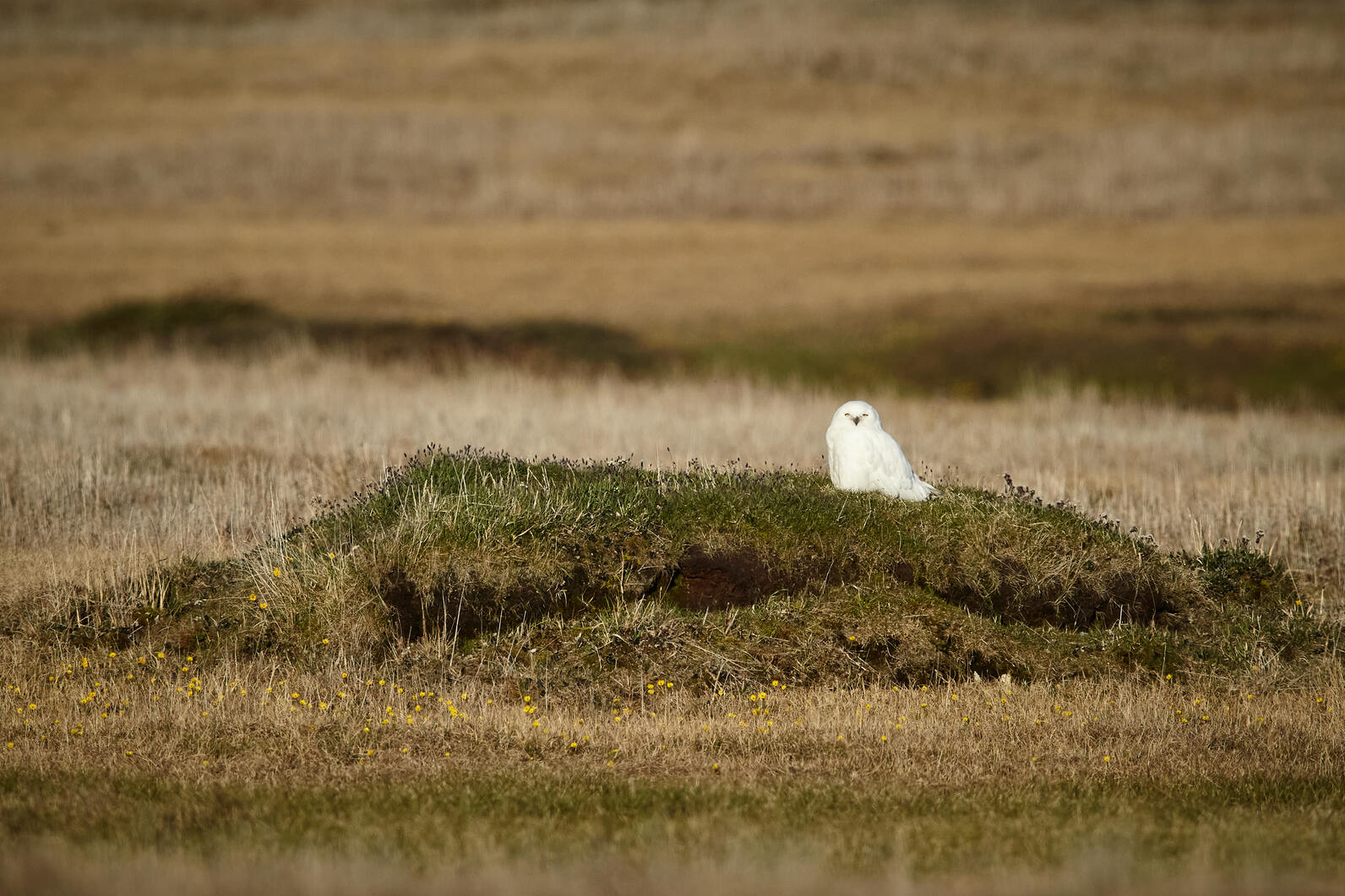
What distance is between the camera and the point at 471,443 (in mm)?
20500

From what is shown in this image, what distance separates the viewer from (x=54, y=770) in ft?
26.2

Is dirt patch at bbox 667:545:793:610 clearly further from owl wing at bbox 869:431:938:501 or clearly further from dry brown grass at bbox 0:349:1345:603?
dry brown grass at bbox 0:349:1345:603

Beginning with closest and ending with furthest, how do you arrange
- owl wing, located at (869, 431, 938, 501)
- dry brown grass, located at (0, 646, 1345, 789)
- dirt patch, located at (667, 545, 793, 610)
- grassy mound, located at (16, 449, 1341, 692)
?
1. dry brown grass, located at (0, 646, 1345, 789)
2. grassy mound, located at (16, 449, 1341, 692)
3. dirt patch, located at (667, 545, 793, 610)
4. owl wing, located at (869, 431, 938, 501)

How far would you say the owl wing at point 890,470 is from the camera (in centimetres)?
1271

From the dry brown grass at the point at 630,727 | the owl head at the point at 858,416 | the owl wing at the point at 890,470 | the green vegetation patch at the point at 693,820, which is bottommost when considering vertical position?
the dry brown grass at the point at 630,727

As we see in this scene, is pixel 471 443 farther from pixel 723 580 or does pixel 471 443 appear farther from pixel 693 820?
pixel 693 820

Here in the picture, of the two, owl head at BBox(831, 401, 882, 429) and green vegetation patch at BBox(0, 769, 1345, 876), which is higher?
owl head at BBox(831, 401, 882, 429)

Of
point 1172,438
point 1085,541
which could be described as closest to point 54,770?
point 1085,541

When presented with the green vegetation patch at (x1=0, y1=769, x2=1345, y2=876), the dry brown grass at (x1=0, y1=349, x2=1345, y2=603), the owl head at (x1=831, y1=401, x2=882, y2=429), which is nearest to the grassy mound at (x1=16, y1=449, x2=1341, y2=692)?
the owl head at (x1=831, y1=401, x2=882, y2=429)

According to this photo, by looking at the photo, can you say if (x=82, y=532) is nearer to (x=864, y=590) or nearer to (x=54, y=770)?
(x=54, y=770)

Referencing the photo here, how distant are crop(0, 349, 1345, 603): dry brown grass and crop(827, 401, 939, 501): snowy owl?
384 centimetres

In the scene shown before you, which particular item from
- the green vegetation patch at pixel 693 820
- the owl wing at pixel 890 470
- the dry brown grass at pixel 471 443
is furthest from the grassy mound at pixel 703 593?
the green vegetation patch at pixel 693 820

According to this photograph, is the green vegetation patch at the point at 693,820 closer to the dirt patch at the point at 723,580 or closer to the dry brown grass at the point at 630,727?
the dry brown grass at the point at 630,727

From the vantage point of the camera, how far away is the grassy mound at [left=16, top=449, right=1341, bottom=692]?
10.7 metres
